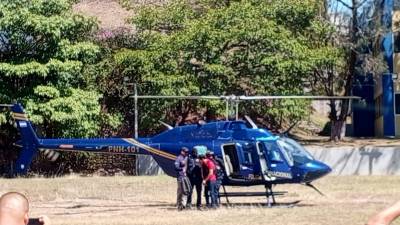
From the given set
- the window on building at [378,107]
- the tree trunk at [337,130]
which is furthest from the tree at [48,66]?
the window on building at [378,107]

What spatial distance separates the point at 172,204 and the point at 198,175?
1309 millimetres

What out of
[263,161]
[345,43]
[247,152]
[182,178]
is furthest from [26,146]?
[345,43]

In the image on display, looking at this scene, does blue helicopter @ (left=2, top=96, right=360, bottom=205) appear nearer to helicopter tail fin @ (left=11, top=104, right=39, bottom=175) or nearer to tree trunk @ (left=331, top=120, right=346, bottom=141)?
helicopter tail fin @ (left=11, top=104, right=39, bottom=175)

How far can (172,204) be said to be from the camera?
18.3 meters

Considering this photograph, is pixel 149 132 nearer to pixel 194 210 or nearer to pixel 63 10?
pixel 63 10

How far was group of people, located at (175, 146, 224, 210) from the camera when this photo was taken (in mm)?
16984

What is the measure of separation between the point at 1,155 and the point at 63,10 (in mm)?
7192

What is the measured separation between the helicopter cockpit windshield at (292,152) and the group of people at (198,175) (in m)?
1.58

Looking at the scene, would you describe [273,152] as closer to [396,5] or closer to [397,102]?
[396,5]

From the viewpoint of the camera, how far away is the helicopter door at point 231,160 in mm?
17328

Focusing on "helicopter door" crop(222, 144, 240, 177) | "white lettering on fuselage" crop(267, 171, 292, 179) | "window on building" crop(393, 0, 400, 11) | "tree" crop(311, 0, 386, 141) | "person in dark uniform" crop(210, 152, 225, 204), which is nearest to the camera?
"white lettering on fuselage" crop(267, 171, 292, 179)

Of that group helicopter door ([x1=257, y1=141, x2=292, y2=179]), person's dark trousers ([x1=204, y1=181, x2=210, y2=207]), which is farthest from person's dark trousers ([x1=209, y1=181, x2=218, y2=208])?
helicopter door ([x1=257, y1=141, x2=292, y2=179])

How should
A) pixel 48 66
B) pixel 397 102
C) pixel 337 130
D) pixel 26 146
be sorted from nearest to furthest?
pixel 26 146
pixel 48 66
pixel 337 130
pixel 397 102

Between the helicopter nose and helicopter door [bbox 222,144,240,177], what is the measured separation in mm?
1573
